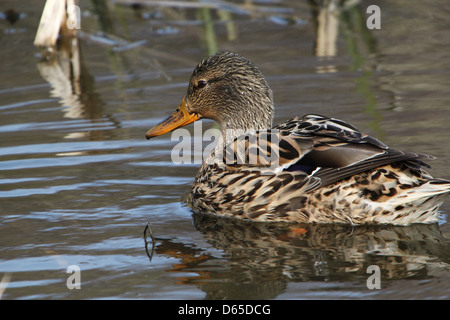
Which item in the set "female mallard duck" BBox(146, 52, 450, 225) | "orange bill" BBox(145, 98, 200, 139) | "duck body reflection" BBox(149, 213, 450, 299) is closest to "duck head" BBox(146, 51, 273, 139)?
"orange bill" BBox(145, 98, 200, 139)

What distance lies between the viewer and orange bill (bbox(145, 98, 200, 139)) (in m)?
7.22

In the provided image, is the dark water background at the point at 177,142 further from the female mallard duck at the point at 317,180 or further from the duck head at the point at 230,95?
the duck head at the point at 230,95

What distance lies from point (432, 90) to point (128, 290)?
5.73m

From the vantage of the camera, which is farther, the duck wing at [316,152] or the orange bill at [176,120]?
the orange bill at [176,120]

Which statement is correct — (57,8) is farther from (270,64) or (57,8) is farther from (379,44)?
(379,44)

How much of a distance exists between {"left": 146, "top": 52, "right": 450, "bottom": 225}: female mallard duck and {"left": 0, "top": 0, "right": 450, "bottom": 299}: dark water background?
0.14 m

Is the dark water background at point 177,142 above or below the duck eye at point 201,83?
below

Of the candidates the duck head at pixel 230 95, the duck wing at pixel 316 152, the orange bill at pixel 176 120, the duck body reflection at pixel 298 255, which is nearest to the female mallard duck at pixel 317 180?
the duck wing at pixel 316 152

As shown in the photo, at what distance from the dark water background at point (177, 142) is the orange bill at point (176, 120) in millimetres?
427

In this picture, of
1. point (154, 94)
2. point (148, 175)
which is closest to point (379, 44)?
point (154, 94)

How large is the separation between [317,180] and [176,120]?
2.03 m

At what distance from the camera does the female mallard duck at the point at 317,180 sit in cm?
559

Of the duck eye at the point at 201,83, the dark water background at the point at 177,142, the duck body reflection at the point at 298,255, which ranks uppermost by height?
the duck eye at the point at 201,83

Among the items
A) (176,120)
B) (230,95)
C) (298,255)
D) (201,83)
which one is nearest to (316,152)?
(298,255)
